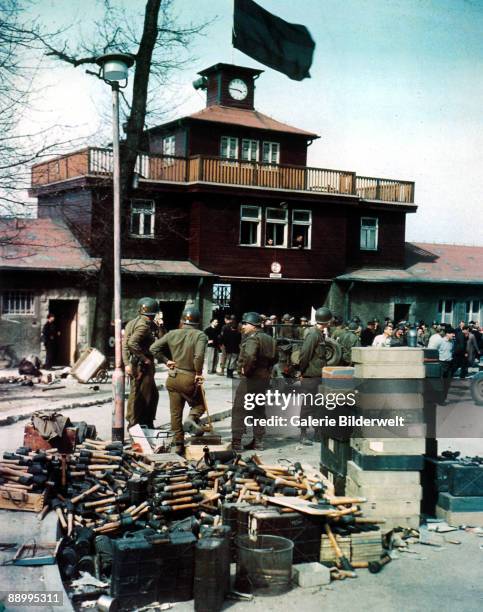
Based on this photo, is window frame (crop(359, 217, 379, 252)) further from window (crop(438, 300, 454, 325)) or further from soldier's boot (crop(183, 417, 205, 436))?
soldier's boot (crop(183, 417, 205, 436))

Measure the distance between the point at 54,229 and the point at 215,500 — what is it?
69.1 feet

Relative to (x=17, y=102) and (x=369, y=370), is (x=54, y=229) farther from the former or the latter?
(x=369, y=370)

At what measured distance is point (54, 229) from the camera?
26.5 meters

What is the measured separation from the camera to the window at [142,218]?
26875 mm

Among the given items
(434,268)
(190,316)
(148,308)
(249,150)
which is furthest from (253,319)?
(434,268)

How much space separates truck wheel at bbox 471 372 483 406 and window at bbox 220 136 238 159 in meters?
16.8

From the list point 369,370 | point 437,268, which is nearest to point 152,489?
point 369,370

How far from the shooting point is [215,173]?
2777 centimetres

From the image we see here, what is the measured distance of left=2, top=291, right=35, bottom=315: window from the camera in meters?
22.9

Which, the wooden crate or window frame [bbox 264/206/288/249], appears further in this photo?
window frame [bbox 264/206/288/249]

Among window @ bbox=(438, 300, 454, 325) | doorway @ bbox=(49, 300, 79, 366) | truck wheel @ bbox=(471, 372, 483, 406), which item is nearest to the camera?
truck wheel @ bbox=(471, 372, 483, 406)

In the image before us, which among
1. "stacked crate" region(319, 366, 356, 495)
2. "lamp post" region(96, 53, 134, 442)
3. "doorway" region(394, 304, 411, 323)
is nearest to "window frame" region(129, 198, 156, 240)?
"doorway" region(394, 304, 411, 323)

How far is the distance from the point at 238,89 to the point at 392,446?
27.2 metres

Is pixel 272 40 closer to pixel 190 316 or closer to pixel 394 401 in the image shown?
pixel 190 316
